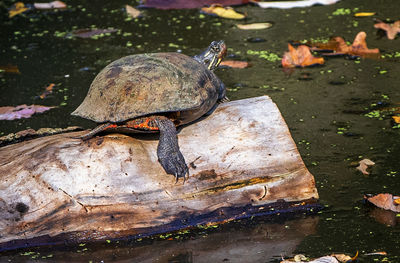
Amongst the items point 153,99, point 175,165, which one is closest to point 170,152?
point 175,165

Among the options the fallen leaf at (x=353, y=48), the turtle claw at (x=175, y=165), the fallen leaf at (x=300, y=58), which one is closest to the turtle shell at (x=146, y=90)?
the turtle claw at (x=175, y=165)

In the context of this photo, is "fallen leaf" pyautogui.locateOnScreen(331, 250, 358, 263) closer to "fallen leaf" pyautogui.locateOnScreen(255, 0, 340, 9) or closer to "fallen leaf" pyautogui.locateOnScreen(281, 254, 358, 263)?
"fallen leaf" pyautogui.locateOnScreen(281, 254, 358, 263)

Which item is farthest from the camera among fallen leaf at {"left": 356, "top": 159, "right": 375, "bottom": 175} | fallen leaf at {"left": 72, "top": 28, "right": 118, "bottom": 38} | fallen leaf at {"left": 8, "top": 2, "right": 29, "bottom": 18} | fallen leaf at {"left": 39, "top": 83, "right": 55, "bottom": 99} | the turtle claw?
fallen leaf at {"left": 8, "top": 2, "right": 29, "bottom": 18}

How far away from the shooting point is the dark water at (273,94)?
2891 millimetres

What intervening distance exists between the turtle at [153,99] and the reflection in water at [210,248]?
336 mm

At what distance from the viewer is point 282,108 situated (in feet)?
14.2

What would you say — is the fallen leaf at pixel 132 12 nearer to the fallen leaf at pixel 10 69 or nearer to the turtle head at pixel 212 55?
the fallen leaf at pixel 10 69

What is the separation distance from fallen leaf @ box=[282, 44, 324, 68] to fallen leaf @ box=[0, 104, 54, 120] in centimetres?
198

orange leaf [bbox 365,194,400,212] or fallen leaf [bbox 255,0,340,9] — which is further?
fallen leaf [bbox 255,0,340,9]

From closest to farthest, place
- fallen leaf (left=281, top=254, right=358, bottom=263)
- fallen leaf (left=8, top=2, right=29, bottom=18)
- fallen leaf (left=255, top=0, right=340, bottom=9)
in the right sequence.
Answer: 1. fallen leaf (left=281, top=254, right=358, bottom=263)
2. fallen leaf (left=255, top=0, right=340, bottom=9)
3. fallen leaf (left=8, top=2, right=29, bottom=18)

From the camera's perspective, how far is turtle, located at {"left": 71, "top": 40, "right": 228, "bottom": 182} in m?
3.10

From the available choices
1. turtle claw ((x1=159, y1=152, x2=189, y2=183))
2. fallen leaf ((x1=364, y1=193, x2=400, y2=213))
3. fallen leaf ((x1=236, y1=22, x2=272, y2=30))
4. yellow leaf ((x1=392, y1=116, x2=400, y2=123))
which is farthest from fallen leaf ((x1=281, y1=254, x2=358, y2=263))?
fallen leaf ((x1=236, y1=22, x2=272, y2=30))

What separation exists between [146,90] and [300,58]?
7.14 ft

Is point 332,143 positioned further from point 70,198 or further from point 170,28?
point 170,28
